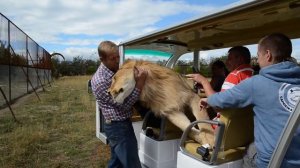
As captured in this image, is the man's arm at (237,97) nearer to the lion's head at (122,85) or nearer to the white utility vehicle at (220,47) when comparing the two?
the white utility vehicle at (220,47)

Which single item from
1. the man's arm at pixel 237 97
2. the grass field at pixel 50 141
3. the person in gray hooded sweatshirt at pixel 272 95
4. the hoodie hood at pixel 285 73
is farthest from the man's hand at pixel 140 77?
the grass field at pixel 50 141

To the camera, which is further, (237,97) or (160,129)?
(160,129)

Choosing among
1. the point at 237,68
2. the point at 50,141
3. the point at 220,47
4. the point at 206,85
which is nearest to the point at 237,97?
the point at 206,85

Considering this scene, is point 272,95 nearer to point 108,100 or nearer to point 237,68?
point 237,68

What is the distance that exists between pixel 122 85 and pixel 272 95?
147cm

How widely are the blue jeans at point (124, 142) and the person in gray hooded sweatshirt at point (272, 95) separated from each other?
4.62 ft

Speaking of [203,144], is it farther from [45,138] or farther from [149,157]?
[45,138]

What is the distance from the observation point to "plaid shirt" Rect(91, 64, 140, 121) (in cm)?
341

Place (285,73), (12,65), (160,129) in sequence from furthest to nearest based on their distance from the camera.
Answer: (12,65) → (160,129) → (285,73)

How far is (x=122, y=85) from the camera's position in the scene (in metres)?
3.27

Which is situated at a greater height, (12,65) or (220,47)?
(220,47)

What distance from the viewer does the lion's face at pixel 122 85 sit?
10.7 ft

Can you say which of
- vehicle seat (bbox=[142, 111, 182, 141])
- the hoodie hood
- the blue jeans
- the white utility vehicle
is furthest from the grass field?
the hoodie hood

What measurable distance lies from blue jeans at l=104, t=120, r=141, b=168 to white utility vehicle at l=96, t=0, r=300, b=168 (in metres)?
0.26
